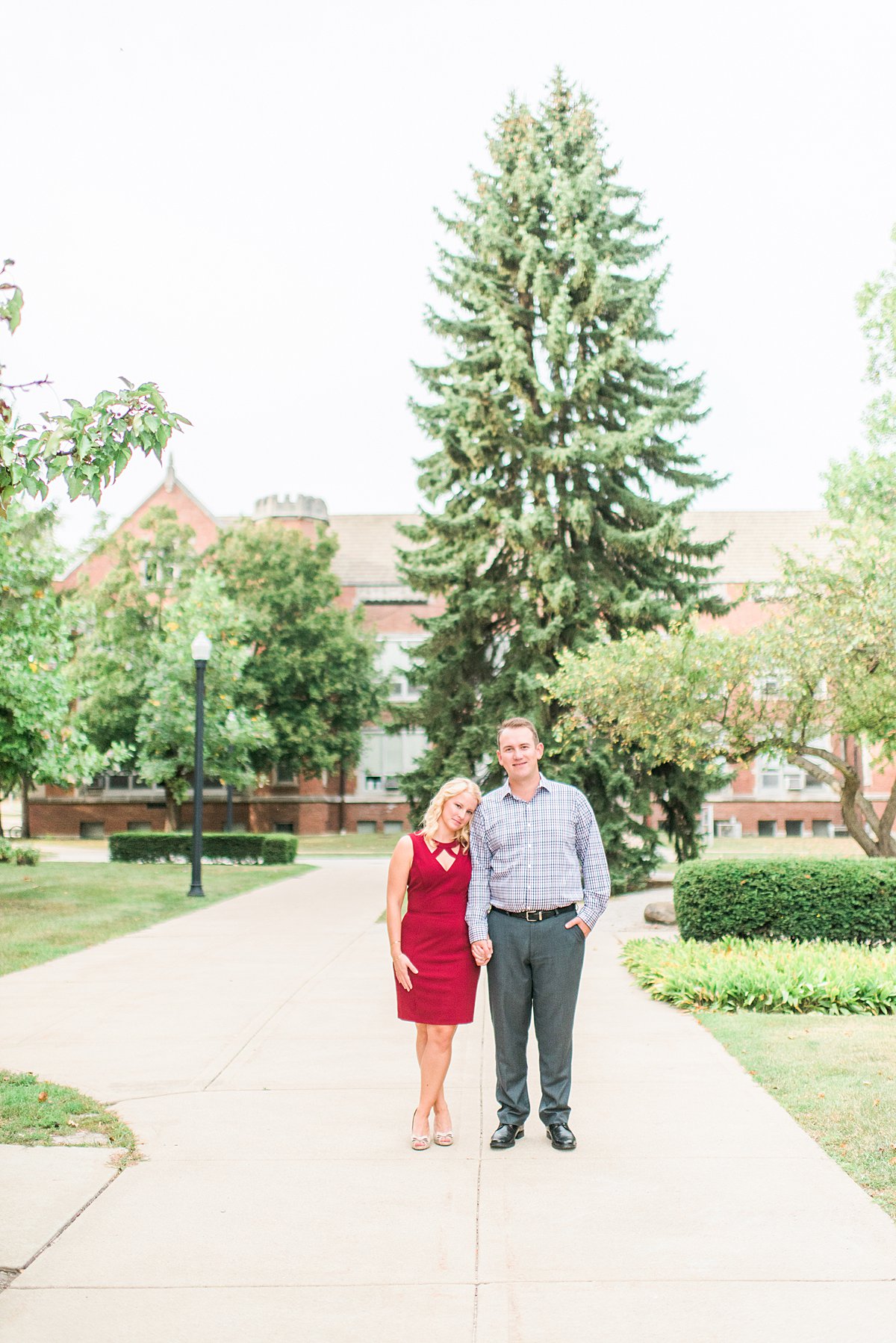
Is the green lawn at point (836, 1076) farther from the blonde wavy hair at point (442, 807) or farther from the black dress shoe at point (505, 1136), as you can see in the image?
the blonde wavy hair at point (442, 807)

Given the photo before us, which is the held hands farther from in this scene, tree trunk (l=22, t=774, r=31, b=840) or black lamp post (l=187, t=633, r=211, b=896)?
tree trunk (l=22, t=774, r=31, b=840)

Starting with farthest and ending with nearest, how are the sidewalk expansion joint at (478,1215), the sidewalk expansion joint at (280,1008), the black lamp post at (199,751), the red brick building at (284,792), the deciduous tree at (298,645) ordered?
the red brick building at (284,792) → the deciduous tree at (298,645) → the black lamp post at (199,751) → the sidewalk expansion joint at (280,1008) → the sidewalk expansion joint at (478,1215)

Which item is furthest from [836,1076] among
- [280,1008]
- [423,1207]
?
[280,1008]

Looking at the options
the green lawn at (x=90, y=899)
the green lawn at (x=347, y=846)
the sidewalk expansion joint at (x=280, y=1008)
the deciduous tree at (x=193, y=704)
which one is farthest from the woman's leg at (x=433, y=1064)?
the green lawn at (x=347, y=846)

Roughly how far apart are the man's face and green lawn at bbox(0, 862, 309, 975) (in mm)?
7141

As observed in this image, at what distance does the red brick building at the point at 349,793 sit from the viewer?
143ft

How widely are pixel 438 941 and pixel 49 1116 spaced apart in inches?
84.9

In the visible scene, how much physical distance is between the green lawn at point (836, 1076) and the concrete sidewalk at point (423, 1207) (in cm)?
14

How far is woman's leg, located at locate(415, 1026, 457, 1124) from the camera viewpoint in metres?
5.68

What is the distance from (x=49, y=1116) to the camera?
6078 mm

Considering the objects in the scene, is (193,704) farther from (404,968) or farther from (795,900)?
(404,968)

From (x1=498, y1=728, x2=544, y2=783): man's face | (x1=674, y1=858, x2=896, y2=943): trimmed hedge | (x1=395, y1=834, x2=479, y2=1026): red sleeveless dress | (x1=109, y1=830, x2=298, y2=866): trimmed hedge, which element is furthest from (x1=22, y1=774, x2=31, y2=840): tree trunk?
(x1=498, y1=728, x2=544, y2=783): man's face

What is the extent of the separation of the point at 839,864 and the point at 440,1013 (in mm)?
7420

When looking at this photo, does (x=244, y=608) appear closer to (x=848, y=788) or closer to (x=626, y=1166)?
(x=848, y=788)
